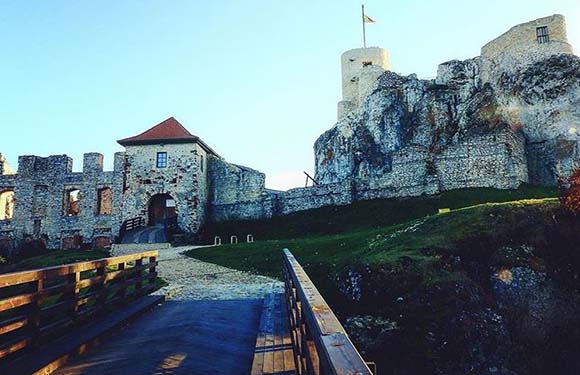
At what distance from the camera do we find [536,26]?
103ft

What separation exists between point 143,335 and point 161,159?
2742 cm

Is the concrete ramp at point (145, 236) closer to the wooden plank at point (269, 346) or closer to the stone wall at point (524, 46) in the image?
the wooden plank at point (269, 346)

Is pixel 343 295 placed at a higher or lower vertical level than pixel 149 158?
lower

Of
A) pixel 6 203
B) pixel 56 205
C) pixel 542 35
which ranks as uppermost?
pixel 542 35

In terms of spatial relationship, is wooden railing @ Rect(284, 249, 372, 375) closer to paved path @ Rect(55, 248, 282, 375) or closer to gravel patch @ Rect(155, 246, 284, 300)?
paved path @ Rect(55, 248, 282, 375)

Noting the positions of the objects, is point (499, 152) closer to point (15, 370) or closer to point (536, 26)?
point (536, 26)

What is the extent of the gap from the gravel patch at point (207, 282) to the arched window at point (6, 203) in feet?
80.8

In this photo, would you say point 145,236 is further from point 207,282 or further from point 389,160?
point 389,160

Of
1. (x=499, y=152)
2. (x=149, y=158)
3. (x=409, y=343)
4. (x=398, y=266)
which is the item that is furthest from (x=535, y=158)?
(x=149, y=158)

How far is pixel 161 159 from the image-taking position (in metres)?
31.6

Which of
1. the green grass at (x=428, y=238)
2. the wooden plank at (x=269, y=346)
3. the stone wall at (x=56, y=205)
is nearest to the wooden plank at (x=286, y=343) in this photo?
the wooden plank at (x=269, y=346)

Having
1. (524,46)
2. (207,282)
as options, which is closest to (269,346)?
(207,282)

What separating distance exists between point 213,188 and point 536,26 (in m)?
30.0

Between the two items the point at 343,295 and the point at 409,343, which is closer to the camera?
the point at 409,343
